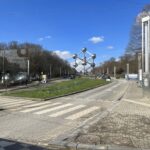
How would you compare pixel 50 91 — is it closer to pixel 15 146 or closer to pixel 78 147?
pixel 15 146

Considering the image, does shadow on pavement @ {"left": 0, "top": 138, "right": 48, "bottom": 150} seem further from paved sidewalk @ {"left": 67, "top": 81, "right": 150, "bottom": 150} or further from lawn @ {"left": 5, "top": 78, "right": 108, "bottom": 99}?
lawn @ {"left": 5, "top": 78, "right": 108, "bottom": 99}

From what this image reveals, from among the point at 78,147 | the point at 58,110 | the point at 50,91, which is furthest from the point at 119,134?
the point at 50,91

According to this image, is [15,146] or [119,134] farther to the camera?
[119,134]

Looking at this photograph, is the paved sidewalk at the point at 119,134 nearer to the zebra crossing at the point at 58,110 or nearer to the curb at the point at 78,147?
the curb at the point at 78,147

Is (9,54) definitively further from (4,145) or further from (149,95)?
(4,145)

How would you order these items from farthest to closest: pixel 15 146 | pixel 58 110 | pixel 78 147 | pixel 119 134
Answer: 1. pixel 58 110
2. pixel 119 134
3. pixel 15 146
4. pixel 78 147

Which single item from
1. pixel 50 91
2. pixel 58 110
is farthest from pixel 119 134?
pixel 50 91

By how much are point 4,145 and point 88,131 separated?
3071mm

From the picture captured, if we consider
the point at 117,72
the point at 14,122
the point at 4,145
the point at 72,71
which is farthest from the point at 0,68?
the point at 72,71

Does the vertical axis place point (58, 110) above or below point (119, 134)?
below

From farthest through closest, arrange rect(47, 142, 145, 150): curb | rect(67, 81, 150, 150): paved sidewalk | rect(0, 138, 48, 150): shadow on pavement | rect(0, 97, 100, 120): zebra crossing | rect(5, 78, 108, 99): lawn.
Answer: rect(5, 78, 108, 99): lawn → rect(0, 97, 100, 120): zebra crossing → rect(67, 81, 150, 150): paved sidewalk → rect(0, 138, 48, 150): shadow on pavement → rect(47, 142, 145, 150): curb

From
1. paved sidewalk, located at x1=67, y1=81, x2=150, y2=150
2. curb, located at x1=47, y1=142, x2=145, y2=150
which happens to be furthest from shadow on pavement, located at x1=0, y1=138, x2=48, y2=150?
paved sidewalk, located at x1=67, y1=81, x2=150, y2=150

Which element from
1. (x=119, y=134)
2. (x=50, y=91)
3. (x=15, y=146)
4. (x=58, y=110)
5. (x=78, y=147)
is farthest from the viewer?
(x=50, y=91)

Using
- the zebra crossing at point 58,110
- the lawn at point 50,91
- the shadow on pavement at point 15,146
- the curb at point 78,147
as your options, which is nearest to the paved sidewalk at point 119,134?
the curb at point 78,147
